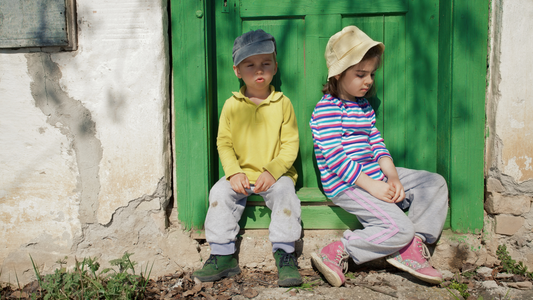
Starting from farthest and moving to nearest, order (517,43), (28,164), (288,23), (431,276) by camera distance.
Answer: (288,23) → (28,164) → (517,43) → (431,276)

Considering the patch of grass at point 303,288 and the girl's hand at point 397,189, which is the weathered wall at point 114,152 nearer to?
the patch of grass at point 303,288

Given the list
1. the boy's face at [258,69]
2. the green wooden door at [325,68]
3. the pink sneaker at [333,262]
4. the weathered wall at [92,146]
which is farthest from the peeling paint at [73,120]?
the pink sneaker at [333,262]

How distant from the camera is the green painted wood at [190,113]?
2.27 meters

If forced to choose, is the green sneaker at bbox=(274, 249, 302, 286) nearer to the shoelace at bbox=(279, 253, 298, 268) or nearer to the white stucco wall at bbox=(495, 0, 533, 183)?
the shoelace at bbox=(279, 253, 298, 268)

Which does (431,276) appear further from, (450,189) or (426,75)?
(426,75)

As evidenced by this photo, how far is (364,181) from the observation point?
86.7 inches

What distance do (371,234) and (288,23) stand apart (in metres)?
1.46

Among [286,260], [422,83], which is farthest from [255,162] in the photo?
[422,83]

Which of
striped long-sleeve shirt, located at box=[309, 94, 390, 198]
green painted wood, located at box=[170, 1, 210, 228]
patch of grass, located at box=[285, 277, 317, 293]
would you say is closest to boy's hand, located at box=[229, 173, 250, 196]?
green painted wood, located at box=[170, 1, 210, 228]

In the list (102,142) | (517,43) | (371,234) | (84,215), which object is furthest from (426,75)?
(84,215)

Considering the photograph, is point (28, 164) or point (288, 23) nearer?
point (28, 164)

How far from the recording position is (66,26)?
2.21 m

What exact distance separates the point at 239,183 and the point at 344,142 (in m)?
0.71

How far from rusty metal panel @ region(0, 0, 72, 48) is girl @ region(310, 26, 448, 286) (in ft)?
5.31
